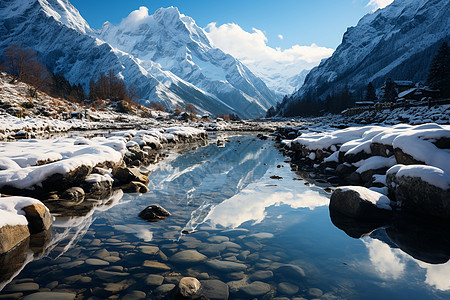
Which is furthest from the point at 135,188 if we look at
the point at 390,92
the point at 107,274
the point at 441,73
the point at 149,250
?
the point at 390,92

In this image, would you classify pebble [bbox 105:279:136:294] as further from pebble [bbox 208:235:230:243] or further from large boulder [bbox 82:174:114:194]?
large boulder [bbox 82:174:114:194]

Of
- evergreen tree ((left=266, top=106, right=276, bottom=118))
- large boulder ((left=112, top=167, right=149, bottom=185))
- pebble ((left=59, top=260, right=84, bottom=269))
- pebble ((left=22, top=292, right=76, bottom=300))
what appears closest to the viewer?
pebble ((left=22, top=292, right=76, bottom=300))

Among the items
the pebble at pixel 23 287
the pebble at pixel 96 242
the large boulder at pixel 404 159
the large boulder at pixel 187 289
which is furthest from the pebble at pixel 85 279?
the large boulder at pixel 404 159

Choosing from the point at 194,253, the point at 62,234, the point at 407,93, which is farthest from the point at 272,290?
the point at 407,93

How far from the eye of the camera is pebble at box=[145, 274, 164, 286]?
414 centimetres

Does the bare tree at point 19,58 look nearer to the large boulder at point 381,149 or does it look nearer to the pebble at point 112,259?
the pebble at point 112,259

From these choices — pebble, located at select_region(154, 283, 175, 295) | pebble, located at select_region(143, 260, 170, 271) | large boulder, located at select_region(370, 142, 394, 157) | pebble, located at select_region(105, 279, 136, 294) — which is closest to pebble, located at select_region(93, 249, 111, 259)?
pebble, located at select_region(143, 260, 170, 271)

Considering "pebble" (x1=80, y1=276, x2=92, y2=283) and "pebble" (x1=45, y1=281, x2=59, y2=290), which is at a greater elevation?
"pebble" (x1=45, y1=281, x2=59, y2=290)

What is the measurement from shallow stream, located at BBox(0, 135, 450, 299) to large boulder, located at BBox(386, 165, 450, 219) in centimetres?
151

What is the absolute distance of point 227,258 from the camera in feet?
16.5

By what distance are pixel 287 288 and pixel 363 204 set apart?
4.10 m

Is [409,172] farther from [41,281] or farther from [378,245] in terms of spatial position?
[41,281]

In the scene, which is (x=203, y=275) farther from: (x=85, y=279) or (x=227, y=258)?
(x=85, y=279)

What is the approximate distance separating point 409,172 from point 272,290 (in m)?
5.68
